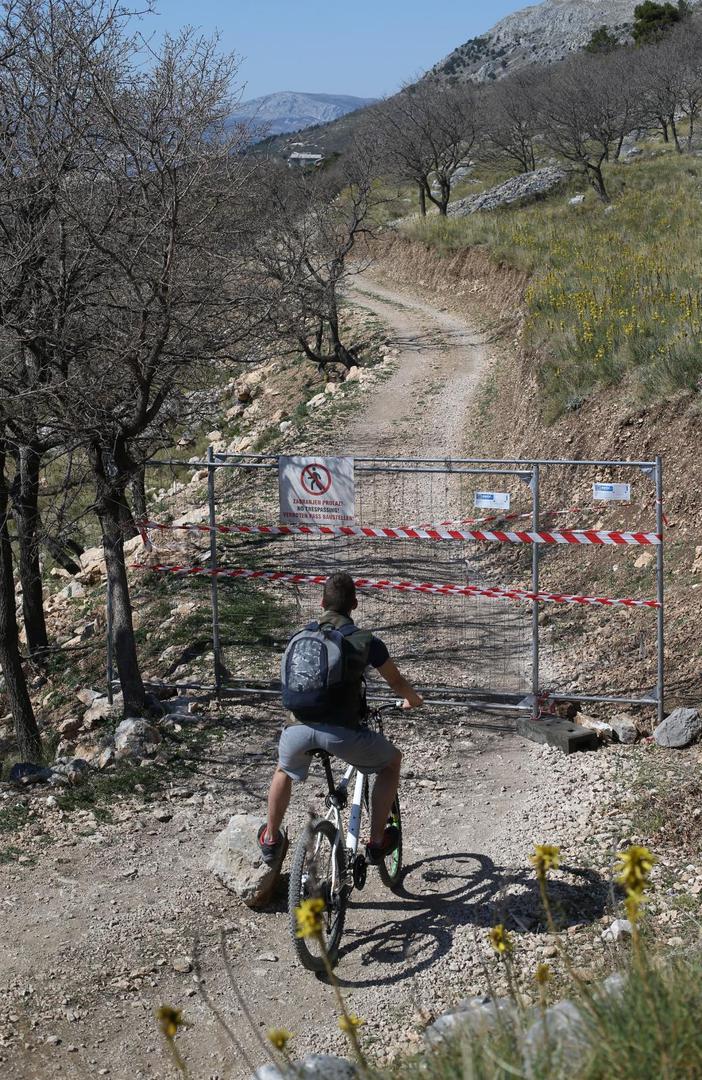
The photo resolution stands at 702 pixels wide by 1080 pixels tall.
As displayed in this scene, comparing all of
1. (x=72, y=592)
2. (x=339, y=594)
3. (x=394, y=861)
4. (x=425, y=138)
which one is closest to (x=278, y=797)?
(x=394, y=861)

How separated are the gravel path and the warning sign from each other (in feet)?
6.07

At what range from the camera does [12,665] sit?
8.98m

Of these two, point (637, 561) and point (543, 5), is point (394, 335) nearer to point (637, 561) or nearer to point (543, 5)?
point (637, 561)

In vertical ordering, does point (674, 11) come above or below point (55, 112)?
above

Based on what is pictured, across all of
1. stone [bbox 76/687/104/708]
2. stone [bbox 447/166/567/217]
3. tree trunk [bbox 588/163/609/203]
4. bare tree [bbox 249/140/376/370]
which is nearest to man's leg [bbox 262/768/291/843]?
stone [bbox 76/687/104/708]

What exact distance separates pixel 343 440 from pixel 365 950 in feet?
45.7

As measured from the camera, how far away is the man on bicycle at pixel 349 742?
17.1ft

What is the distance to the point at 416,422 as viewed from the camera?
1945 centimetres

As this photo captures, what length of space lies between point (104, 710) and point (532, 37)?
156m

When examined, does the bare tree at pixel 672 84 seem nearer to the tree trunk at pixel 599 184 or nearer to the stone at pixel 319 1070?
the tree trunk at pixel 599 184

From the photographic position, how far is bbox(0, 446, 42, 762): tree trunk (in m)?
8.91

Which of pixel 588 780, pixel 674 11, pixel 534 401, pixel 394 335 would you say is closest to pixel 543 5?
pixel 674 11

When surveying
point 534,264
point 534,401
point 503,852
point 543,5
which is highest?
point 543,5

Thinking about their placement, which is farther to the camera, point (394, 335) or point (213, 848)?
point (394, 335)
